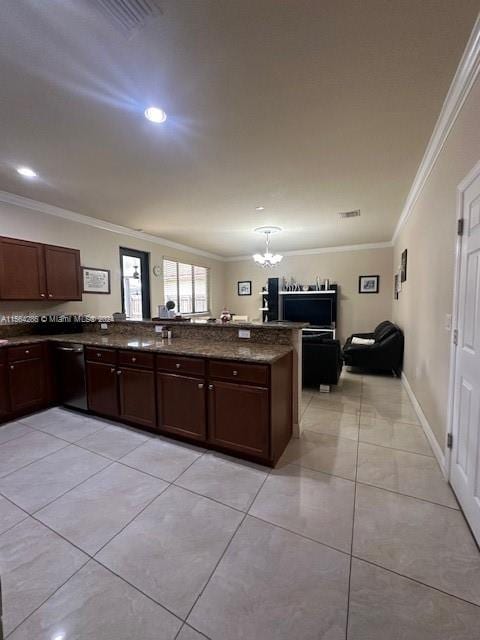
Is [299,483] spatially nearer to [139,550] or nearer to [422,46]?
[139,550]

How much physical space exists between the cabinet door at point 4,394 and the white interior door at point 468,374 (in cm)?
409

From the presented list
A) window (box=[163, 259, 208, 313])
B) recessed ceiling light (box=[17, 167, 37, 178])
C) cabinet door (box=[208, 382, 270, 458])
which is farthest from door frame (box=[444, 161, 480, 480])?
window (box=[163, 259, 208, 313])

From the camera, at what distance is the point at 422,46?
1511 millimetres

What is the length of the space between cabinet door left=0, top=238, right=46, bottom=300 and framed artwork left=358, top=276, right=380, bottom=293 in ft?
20.9

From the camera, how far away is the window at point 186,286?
6.19m

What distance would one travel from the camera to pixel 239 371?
2209 millimetres

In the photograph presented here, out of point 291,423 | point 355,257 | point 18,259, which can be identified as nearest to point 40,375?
point 18,259

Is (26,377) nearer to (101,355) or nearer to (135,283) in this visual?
(101,355)

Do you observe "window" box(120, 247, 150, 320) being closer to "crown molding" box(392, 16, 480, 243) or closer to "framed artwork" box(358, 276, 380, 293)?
"crown molding" box(392, 16, 480, 243)

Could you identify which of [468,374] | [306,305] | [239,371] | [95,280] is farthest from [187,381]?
[306,305]

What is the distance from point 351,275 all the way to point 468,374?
5.51 meters

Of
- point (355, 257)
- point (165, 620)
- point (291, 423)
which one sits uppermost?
point (355, 257)

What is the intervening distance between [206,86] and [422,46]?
1.25m

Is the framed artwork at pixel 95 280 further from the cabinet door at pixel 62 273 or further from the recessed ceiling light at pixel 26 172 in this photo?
the recessed ceiling light at pixel 26 172
